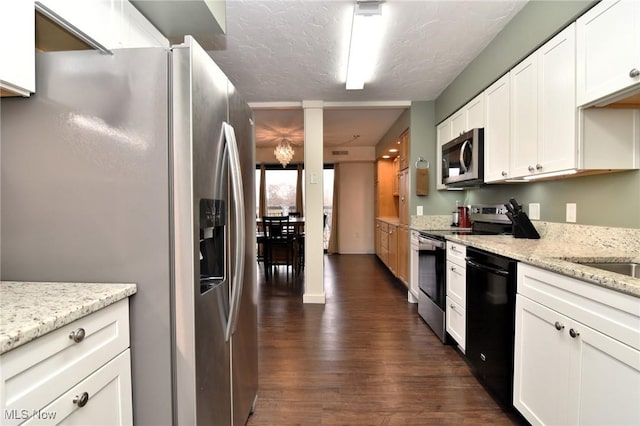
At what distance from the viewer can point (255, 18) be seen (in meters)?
2.06

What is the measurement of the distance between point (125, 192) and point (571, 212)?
248 centimetres

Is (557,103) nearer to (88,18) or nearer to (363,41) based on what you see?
(363,41)

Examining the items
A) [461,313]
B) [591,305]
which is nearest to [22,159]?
[591,305]

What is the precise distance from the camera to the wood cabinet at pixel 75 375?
2.13ft

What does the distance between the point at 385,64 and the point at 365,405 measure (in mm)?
2696

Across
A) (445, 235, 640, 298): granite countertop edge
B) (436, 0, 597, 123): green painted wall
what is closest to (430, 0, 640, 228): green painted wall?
(436, 0, 597, 123): green painted wall

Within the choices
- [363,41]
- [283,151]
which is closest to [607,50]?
[363,41]

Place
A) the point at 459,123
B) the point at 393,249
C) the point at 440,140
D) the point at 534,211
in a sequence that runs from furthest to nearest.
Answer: the point at 393,249, the point at 440,140, the point at 459,123, the point at 534,211

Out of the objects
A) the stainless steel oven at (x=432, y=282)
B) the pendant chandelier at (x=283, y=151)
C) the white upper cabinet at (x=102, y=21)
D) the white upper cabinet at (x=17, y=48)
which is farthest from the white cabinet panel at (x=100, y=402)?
the pendant chandelier at (x=283, y=151)

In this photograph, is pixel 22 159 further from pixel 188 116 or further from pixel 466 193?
pixel 466 193

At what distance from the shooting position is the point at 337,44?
241 cm

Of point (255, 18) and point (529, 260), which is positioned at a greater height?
point (255, 18)

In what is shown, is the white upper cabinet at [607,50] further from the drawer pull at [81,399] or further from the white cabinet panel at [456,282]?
the drawer pull at [81,399]

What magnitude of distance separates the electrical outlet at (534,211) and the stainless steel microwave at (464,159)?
17.2 inches
